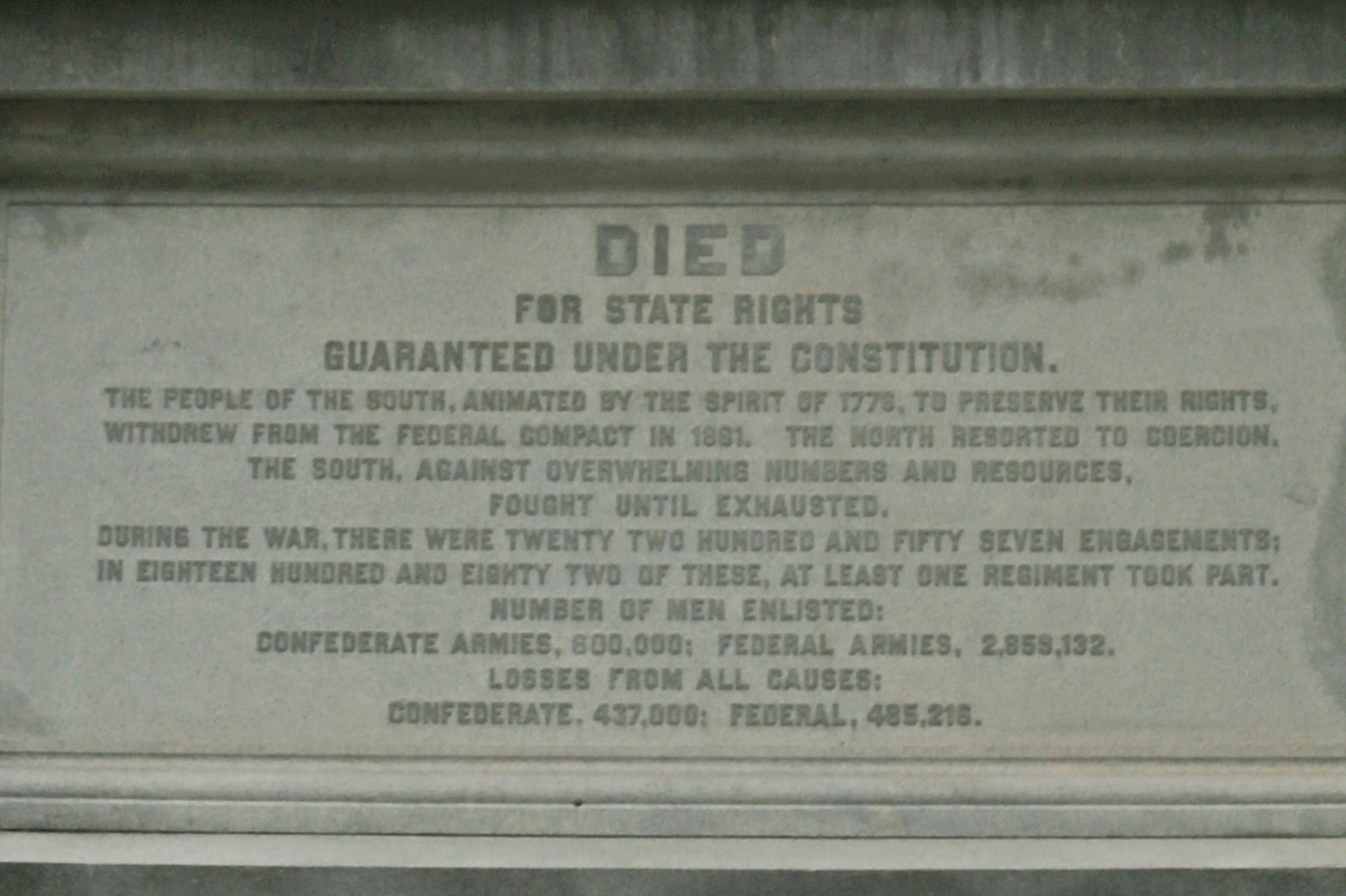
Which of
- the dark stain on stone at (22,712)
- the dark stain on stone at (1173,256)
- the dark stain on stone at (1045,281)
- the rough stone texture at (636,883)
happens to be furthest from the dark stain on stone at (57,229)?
the dark stain on stone at (1173,256)

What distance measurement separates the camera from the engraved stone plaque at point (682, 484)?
5.05 meters

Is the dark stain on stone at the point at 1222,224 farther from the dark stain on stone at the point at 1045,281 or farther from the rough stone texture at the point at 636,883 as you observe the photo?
the rough stone texture at the point at 636,883

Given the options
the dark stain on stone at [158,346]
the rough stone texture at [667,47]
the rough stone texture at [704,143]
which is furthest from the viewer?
the dark stain on stone at [158,346]

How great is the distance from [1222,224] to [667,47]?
1715mm

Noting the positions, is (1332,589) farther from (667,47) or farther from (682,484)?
(667,47)

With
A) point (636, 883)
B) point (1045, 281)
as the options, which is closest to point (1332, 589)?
point (1045, 281)

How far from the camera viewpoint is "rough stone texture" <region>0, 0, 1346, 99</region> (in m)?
4.83

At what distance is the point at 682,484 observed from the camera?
5094mm

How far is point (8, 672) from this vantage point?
5.13m

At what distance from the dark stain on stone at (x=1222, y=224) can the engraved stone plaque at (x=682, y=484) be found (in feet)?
0.06

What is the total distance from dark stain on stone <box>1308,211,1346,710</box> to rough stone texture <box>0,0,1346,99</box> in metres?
1.16

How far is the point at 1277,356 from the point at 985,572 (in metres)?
1.06

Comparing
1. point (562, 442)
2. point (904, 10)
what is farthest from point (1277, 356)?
point (562, 442)

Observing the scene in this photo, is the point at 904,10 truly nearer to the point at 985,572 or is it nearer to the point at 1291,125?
the point at 1291,125
